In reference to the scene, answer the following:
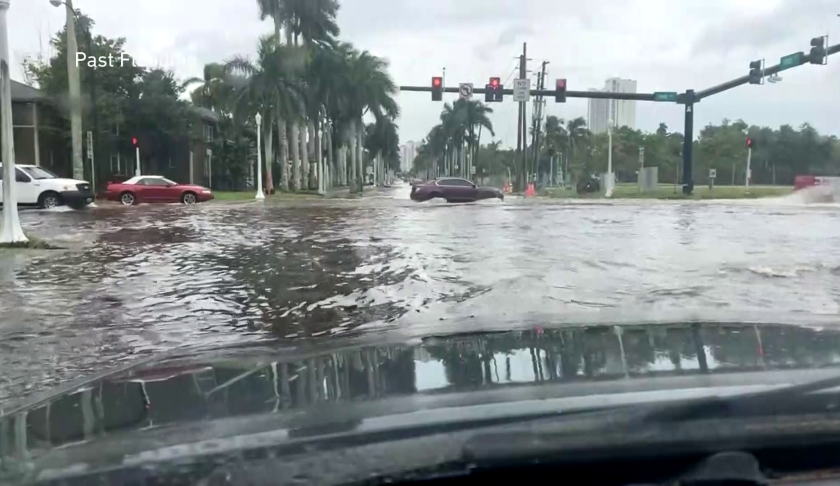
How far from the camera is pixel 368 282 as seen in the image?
439 inches

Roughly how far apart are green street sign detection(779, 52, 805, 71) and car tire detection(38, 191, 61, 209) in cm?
2720

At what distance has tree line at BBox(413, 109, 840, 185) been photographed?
5919cm

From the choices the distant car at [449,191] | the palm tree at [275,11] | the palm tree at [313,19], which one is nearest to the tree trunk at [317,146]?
the palm tree at [313,19]

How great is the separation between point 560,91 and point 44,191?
22291mm

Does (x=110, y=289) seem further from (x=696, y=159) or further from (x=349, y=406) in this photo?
(x=696, y=159)

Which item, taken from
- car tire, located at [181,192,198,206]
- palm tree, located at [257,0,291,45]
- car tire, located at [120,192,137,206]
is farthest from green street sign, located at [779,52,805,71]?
palm tree, located at [257,0,291,45]

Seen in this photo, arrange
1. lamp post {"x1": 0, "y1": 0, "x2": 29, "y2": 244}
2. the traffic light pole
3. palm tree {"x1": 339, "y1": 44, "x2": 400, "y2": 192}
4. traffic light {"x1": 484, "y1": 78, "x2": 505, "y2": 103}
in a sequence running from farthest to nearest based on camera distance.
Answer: palm tree {"x1": 339, "y1": 44, "x2": 400, "y2": 192} < the traffic light pole < traffic light {"x1": 484, "y1": 78, "x2": 505, "y2": 103} < lamp post {"x1": 0, "y1": 0, "x2": 29, "y2": 244}

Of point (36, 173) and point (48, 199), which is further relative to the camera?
point (36, 173)

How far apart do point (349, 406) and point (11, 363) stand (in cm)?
560

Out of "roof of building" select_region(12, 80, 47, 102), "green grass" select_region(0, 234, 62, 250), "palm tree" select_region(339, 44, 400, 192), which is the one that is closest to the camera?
"green grass" select_region(0, 234, 62, 250)

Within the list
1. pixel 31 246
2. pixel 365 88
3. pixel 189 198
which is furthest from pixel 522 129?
pixel 31 246

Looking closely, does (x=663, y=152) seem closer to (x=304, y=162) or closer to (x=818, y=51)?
(x=304, y=162)

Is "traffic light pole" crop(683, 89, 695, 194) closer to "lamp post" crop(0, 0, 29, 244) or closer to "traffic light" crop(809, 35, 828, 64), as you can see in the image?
"traffic light" crop(809, 35, 828, 64)

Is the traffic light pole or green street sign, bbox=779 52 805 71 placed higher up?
green street sign, bbox=779 52 805 71
